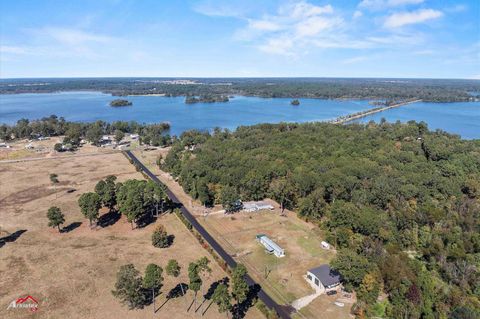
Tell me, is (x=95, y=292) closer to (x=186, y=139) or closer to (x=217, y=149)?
(x=217, y=149)

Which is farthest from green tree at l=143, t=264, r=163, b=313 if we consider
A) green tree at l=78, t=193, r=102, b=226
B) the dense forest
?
green tree at l=78, t=193, r=102, b=226

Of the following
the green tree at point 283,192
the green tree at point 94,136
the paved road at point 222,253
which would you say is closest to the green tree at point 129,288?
the paved road at point 222,253

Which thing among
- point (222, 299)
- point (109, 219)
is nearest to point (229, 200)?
point (109, 219)

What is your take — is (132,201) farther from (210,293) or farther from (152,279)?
(210,293)

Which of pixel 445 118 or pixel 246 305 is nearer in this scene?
pixel 246 305

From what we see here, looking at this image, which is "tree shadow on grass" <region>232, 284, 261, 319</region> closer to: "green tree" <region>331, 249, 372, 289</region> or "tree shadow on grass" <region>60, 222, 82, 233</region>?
"green tree" <region>331, 249, 372, 289</region>

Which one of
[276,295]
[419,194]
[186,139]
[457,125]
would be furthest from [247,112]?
[276,295]
